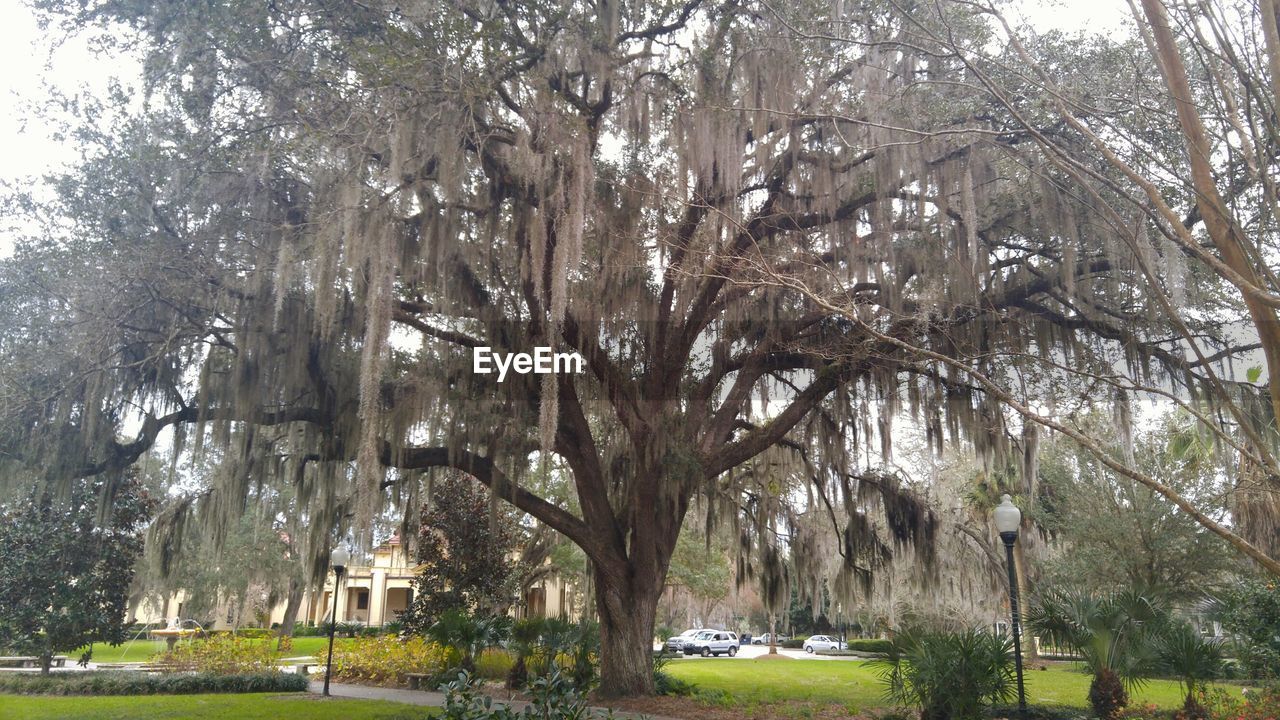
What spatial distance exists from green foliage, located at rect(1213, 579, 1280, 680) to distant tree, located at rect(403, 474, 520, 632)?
10415 mm

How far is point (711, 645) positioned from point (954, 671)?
21.6m

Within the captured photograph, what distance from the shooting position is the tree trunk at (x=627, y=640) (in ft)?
32.3

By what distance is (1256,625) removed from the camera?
9.63 metres

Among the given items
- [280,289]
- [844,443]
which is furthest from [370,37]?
[844,443]

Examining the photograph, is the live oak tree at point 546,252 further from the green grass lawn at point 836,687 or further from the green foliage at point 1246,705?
the green foliage at point 1246,705

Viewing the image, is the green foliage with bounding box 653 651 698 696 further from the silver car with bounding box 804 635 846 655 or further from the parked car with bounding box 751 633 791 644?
the parked car with bounding box 751 633 791 644

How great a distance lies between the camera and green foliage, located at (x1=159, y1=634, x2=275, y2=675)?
12508 mm

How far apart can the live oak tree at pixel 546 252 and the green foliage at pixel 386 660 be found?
196 inches

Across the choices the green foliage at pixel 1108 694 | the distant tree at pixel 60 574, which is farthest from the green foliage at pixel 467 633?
the green foliage at pixel 1108 694

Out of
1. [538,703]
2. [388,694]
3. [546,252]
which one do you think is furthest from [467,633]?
[538,703]

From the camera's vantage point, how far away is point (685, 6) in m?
8.75

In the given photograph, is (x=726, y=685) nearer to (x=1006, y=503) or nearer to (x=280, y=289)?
(x=1006, y=503)

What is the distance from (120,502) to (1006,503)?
11810mm

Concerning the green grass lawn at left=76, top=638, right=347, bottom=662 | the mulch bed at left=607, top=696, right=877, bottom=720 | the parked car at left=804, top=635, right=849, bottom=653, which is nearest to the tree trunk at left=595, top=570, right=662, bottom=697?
the mulch bed at left=607, top=696, right=877, bottom=720
